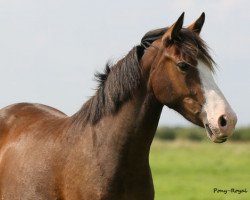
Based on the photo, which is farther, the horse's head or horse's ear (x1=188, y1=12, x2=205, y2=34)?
horse's ear (x1=188, y1=12, x2=205, y2=34)

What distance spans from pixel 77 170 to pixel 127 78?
0.91 meters

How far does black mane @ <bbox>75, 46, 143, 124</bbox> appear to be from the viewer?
6250mm

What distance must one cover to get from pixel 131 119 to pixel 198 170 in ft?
63.4

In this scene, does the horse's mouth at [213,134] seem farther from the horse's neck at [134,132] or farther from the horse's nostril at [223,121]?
the horse's neck at [134,132]

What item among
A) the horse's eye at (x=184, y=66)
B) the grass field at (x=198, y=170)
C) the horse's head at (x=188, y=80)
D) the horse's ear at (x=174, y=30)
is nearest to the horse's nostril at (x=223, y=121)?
the horse's head at (x=188, y=80)

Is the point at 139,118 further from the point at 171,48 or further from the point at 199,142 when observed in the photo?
the point at 199,142

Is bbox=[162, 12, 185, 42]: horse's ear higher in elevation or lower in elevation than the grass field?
higher

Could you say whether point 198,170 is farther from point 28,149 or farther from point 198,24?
point 198,24

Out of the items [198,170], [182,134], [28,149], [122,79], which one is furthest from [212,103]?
[182,134]

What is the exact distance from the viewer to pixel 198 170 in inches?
995

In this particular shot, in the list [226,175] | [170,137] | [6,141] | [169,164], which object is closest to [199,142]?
[170,137]

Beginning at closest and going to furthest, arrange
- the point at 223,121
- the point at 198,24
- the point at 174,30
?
the point at 223,121, the point at 174,30, the point at 198,24

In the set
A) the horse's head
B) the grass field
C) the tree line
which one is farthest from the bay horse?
the tree line

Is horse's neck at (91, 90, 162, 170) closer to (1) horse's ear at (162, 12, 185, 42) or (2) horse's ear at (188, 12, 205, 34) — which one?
(1) horse's ear at (162, 12, 185, 42)
